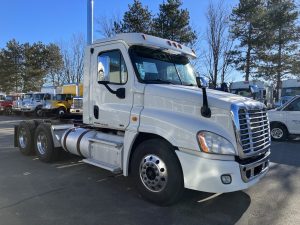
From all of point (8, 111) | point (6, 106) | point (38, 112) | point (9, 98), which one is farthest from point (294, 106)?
point (9, 98)

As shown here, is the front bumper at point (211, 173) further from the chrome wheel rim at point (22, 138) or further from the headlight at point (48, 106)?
the headlight at point (48, 106)

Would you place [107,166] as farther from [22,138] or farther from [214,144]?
[22,138]

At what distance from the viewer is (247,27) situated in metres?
35.2

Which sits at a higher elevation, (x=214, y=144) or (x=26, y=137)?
(x=214, y=144)

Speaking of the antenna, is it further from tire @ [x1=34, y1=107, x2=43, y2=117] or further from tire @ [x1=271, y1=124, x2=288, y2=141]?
tire @ [x1=34, y1=107, x2=43, y2=117]

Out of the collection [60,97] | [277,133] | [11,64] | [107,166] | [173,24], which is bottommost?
[277,133]

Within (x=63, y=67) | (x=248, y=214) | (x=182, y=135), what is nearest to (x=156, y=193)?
(x=182, y=135)

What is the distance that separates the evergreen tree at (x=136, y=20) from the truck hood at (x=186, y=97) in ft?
89.4

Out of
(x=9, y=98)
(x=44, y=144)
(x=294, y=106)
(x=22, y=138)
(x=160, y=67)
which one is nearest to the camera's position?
(x=160, y=67)

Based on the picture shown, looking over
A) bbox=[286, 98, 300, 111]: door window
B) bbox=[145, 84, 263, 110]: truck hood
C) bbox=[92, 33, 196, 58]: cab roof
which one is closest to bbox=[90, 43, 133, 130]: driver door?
bbox=[92, 33, 196, 58]: cab roof

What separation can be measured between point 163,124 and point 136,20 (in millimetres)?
28326

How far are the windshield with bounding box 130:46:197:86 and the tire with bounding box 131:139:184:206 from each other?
4.05ft

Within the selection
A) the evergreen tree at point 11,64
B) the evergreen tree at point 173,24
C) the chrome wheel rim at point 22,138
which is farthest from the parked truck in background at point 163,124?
the evergreen tree at point 11,64

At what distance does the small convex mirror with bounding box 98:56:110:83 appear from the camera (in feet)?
20.7
